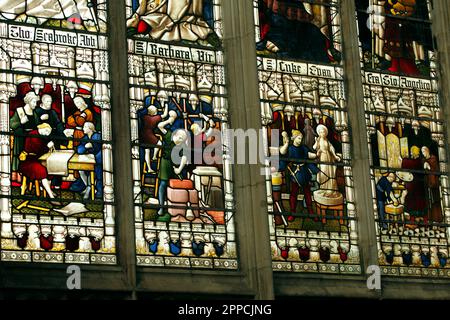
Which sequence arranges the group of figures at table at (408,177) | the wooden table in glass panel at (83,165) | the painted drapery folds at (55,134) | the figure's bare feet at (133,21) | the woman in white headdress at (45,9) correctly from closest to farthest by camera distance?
the painted drapery folds at (55,134) < the wooden table in glass panel at (83,165) < the woman in white headdress at (45,9) < the figure's bare feet at (133,21) < the group of figures at table at (408,177)

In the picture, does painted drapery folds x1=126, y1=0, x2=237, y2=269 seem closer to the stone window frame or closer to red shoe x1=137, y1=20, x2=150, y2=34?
red shoe x1=137, y1=20, x2=150, y2=34

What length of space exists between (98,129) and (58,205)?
3.32 feet

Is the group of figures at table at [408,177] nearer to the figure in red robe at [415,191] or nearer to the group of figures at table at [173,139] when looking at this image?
the figure in red robe at [415,191]

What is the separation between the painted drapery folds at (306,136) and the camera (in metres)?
15.7

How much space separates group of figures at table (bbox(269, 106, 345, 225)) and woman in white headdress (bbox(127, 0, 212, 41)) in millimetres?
1318

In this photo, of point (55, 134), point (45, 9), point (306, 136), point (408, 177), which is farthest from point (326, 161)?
point (45, 9)

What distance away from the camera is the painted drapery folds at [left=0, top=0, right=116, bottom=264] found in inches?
556

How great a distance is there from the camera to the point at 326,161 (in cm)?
1609

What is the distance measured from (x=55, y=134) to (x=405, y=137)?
451 centimetres

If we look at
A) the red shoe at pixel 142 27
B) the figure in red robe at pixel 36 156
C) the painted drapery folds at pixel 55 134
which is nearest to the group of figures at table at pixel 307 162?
the red shoe at pixel 142 27

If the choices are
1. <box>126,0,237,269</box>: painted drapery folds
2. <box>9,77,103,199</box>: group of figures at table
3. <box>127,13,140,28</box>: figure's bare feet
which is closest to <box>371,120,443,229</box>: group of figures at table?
<box>126,0,237,269</box>: painted drapery folds

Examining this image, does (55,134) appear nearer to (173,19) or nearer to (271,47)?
(173,19)

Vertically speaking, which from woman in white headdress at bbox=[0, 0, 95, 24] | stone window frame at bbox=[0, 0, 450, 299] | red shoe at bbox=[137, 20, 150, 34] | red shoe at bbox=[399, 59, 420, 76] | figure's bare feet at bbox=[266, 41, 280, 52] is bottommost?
stone window frame at bbox=[0, 0, 450, 299]
